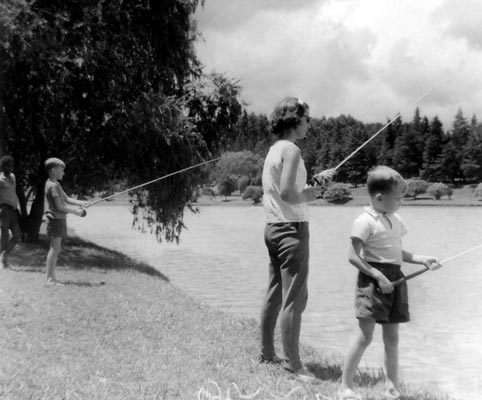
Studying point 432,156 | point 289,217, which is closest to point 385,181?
point 289,217

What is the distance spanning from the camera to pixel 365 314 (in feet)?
13.9

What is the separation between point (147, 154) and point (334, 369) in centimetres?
941

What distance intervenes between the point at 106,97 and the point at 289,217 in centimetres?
984

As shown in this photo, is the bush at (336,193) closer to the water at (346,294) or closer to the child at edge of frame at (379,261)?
the water at (346,294)

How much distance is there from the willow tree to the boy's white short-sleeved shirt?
30.1ft

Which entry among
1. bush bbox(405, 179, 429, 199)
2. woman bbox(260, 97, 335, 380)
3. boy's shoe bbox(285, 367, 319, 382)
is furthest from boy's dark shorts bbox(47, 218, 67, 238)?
bush bbox(405, 179, 429, 199)

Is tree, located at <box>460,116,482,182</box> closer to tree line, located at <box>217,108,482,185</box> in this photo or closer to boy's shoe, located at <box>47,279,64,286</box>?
tree line, located at <box>217,108,482,185</box>

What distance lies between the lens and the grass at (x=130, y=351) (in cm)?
459

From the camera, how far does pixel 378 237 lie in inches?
168

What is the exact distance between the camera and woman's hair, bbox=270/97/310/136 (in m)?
4.92

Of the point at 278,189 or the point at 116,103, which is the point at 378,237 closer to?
the point at 278,189

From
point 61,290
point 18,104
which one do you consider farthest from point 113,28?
point 61,290

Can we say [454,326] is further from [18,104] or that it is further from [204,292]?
[18,104]

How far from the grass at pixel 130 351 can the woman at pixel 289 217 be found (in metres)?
0.41
